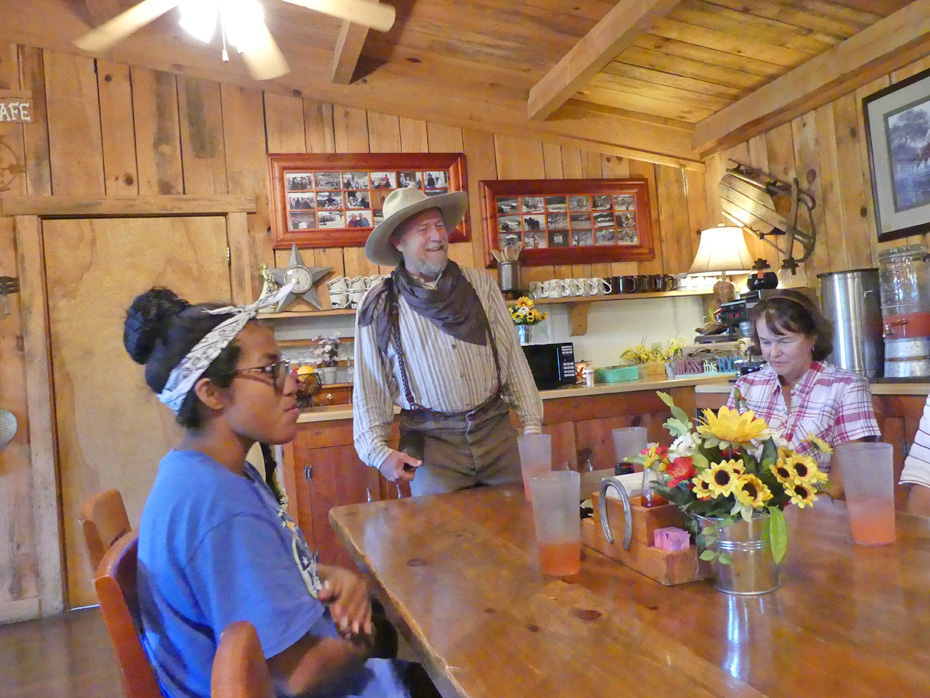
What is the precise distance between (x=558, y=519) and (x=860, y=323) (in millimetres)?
2372

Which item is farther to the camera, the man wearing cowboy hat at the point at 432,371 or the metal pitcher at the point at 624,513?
the man wearing cowboy hat at the point at 432,371

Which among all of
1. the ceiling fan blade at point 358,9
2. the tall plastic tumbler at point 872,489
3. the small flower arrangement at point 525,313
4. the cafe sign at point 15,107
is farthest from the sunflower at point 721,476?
the cafe sign at point 15,107

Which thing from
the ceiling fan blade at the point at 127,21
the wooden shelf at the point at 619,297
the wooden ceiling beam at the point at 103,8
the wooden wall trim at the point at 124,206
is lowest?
the wooden shelf at the point at 619,297

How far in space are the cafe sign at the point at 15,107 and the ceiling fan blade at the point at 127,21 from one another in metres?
1.09

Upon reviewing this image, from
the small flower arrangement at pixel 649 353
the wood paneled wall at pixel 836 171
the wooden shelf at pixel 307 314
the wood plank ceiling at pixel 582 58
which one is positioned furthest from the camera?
the small flower arrangement at pixel 649 353

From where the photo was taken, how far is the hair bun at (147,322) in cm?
120

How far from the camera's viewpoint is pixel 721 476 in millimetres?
988

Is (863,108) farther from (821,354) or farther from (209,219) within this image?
(209,219)

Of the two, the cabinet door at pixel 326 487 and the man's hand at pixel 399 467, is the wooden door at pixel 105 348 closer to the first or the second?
the cabinet door at pixel 326 487

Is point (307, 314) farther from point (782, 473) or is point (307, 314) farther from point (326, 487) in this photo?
point (782, 473)

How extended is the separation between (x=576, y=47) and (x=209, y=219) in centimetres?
201

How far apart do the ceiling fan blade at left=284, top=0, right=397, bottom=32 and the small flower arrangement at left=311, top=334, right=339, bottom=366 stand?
5.52 feet

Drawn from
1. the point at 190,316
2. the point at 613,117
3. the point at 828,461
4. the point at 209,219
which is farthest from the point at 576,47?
the point at 190,316

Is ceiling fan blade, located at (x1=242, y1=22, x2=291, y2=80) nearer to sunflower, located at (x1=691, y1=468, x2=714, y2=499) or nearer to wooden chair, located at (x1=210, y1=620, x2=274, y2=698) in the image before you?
sunflower, located at (x1=691, y1=468, x2=714, y2=499)
